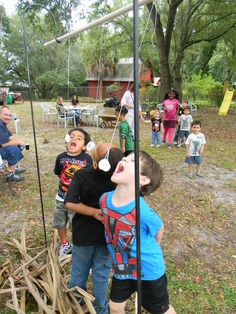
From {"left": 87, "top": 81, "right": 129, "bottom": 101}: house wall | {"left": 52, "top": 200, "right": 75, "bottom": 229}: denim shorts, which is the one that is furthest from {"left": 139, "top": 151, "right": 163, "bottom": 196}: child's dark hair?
{"left": 87, "top": 81, "right": 129, "bottom": 101}: house wall

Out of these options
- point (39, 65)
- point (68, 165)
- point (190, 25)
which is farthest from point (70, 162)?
point (39, 65)

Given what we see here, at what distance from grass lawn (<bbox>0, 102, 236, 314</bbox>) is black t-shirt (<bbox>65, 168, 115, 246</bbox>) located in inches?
35.1

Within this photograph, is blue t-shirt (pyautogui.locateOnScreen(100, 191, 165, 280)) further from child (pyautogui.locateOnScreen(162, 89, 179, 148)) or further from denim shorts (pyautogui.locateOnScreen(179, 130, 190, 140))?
denim shorts (pyautogui.locateOnScreen(179, 130, 190, 140))

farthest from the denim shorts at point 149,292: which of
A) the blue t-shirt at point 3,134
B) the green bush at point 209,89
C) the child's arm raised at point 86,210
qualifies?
the green bush at point 209,89

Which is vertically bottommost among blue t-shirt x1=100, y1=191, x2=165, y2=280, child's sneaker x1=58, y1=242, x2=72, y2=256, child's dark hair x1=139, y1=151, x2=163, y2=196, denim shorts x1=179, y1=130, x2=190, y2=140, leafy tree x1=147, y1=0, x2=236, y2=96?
child's sneaker x1=58, y1=242, x2=72, y2=256

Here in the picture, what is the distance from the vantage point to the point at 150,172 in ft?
5.31

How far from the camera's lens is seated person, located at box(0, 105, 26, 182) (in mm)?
4512

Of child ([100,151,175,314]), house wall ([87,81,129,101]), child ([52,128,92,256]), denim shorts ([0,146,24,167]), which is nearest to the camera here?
→ child ([100,151,175,314])

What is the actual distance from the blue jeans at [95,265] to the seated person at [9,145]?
2.89m

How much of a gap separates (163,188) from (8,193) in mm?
2565

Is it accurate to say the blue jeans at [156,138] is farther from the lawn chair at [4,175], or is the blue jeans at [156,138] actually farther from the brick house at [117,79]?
the brick house at [117,79]

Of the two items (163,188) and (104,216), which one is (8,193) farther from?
(104,216)

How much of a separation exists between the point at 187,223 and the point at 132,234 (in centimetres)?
247

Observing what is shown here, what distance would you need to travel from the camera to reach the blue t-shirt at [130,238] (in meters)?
1.61
